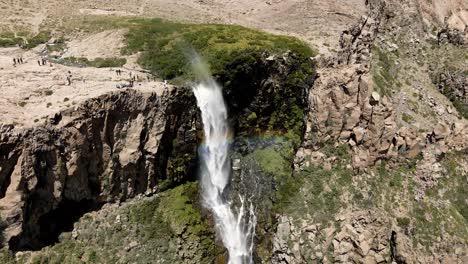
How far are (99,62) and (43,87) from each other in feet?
29.4

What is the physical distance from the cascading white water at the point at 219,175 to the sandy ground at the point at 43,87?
5.35 metres

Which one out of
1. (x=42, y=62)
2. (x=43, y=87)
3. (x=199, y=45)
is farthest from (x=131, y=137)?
(x=199, y=45)

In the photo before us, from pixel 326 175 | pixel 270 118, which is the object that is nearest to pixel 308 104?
pixel 270 118

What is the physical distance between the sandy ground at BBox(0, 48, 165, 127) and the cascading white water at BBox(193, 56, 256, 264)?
5349 millimetres

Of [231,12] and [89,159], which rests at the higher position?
[231,12]

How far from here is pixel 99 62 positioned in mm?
44750

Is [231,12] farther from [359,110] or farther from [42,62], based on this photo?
[42,62]

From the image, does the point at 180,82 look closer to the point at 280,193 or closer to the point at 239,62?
the point at 239,62

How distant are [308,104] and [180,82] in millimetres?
13142

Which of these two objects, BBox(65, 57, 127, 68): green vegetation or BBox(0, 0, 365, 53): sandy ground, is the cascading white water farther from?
BBox(0, 0, 365, 53): sandy ground

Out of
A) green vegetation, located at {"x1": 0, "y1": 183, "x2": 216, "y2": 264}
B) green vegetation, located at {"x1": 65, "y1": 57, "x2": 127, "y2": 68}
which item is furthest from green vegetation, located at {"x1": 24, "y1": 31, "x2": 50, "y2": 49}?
green vegetation, located at {"x1": 0, "y1": 183, "x2": 216, "y2": 264}

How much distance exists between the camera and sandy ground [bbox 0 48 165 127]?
33.6 metres

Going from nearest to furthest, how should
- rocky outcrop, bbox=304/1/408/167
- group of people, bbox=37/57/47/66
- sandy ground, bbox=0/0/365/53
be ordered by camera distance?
group of people, bbox=37/57/47/66
rocky outcrop, bbox=304/1/408/167
sandy ground, bbox=0/0/365/53

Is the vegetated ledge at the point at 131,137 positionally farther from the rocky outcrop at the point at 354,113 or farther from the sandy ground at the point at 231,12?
the sandy ground at the point at 231,12
